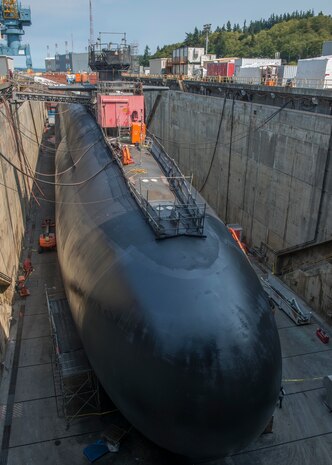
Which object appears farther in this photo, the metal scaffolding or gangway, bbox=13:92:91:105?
gangway, bbox=13:92:91:105

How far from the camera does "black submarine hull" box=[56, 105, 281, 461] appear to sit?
7.68 meters

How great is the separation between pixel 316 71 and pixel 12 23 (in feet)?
165

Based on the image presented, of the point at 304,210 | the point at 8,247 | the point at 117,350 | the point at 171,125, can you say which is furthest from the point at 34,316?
the point at 171,125

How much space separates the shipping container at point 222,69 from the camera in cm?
5462

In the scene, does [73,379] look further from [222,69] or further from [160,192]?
[222,69]

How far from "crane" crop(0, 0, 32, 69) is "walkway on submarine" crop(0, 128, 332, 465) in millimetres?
59489

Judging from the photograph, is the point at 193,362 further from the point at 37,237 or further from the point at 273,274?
the point at 37,237

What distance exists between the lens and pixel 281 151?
834 inches

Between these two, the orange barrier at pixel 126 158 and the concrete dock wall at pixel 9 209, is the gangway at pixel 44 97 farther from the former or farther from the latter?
the orange barrier at pixel 126 158

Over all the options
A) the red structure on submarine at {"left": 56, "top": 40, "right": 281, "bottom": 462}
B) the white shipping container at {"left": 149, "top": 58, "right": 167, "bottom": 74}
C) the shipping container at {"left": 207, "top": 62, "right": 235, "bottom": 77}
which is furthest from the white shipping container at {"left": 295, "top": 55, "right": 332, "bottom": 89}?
the white shipping container at {"left": 149, "top": 58, "right": 167, "bottom": 74}

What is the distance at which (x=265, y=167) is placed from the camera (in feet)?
74.8

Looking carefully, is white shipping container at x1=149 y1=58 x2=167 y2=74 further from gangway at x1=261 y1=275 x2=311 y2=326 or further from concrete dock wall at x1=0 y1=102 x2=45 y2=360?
gangway at x1=261 y1=275 x2=311 y2=326

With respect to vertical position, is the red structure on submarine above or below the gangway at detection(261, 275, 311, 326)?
above

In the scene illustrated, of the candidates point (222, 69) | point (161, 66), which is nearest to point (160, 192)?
point (222, 69)
